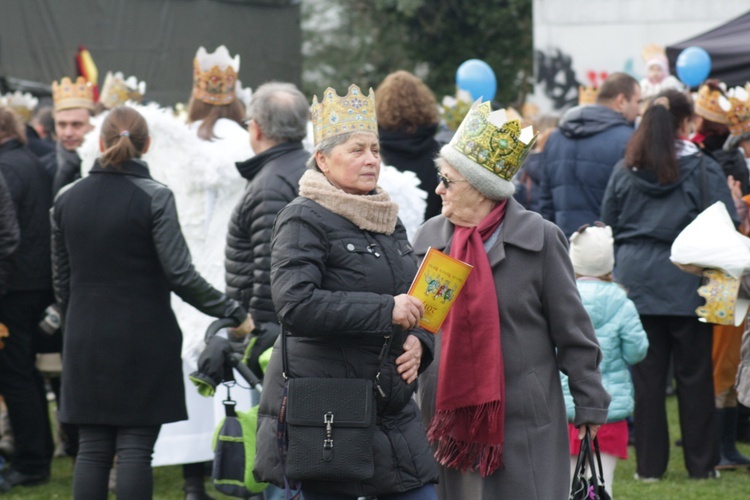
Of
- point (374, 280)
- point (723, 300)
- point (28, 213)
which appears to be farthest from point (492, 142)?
point (28, 213)

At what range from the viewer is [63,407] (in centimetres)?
549

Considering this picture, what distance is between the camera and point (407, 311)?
3773 millimetres

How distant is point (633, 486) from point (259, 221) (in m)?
2.79

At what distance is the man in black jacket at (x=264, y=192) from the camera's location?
5.64m

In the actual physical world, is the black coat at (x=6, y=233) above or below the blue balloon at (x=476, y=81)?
below

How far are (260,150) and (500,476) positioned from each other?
235 centimetres

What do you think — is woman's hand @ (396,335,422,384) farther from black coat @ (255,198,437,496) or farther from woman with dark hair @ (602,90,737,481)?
woman with dark hair @ (602,90,737,481)

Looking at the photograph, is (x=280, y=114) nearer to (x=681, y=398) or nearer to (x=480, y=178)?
(x=480, y=178)

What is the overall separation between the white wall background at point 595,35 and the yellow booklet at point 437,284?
47.5 ft

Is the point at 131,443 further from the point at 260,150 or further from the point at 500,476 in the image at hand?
the point at 500,476

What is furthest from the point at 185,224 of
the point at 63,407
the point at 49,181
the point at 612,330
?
A: the point at 612,330

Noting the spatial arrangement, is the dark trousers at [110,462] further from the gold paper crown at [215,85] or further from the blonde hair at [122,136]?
the gold paper crown at [215,85]

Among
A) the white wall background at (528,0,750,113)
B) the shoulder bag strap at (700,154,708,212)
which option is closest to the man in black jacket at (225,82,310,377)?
the shoulder bag strap at (700,154,708,212)

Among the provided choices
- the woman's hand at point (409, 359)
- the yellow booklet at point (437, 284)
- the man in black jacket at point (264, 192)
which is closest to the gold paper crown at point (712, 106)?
the man in black jacket at point (264, 192)
